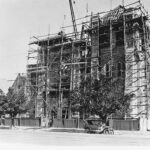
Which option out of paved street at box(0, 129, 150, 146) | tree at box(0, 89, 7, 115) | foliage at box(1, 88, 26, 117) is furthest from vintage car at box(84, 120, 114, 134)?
tree at box(0, 89, 7, 115)

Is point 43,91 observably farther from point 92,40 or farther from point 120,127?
point 120,127

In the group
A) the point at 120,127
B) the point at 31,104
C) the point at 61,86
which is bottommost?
the point at 120,127

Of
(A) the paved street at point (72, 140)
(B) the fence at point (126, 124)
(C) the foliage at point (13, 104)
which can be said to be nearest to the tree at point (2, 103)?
(C) the foliage at point (13, 104)

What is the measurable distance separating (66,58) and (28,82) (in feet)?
27.6

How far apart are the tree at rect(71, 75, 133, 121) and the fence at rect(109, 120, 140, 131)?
10.2ft

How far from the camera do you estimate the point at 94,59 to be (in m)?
41.4

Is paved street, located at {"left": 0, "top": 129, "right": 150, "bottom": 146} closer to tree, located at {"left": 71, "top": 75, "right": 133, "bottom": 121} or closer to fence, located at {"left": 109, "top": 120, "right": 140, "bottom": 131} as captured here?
tree, located at {"left": 71, "top": 75, "right": 133, "bottom": 121}

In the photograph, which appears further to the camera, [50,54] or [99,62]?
[50,54]

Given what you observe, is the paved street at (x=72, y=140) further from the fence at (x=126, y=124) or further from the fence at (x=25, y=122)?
the fence at (x=25, y=122)

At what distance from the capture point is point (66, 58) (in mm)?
45062

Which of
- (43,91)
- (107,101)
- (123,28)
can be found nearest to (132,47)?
(123,28)

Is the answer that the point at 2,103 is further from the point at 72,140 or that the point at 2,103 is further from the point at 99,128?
the point at 72,140

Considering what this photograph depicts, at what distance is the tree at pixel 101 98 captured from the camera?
2885cm

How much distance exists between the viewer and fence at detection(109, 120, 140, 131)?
3212 cm
